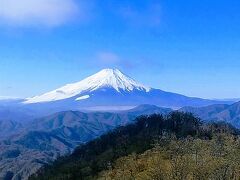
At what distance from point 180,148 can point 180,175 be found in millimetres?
25468

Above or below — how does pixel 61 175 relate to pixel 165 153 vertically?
below

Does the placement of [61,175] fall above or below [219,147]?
below

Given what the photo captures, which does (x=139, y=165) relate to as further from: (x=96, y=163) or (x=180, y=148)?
(x=96, y=163)

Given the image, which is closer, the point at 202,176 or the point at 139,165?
the point at 202,176

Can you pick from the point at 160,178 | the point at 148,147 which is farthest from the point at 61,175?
the point at 160,178

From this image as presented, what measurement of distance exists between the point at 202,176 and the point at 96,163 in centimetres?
10438

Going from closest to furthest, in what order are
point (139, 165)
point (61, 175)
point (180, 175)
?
point (180, 175) → point (139, 165) → point (61, 175)

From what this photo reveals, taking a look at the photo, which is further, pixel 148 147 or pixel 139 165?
pixel 148 147

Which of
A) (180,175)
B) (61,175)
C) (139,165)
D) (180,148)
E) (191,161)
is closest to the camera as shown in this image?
(180,175)

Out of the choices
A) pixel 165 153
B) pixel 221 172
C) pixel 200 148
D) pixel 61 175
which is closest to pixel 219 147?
pixel 200 148

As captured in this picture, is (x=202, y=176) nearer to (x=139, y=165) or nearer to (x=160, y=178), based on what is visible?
(x=160, y=178)

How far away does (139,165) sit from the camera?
432 feet

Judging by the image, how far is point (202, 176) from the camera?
9406cm

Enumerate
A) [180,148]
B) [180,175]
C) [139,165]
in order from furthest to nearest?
1. [139,165]
2. [180,148]
3. [180,175]
